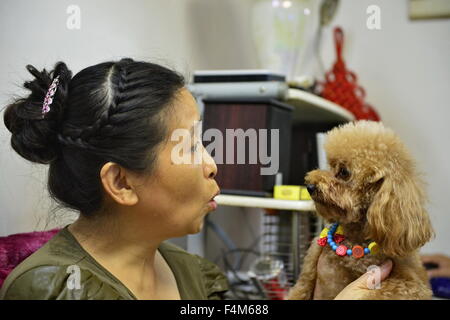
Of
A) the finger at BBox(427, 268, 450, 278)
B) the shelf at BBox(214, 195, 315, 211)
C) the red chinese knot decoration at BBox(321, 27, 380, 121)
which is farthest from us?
the red chinese knot decoration at BBox(321, 27, 380, 121)

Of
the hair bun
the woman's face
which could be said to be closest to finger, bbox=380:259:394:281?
the woman's face

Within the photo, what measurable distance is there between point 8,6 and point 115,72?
18cm

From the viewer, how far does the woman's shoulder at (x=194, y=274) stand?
3.17 ft

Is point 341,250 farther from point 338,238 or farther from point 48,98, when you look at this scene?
point 48,98

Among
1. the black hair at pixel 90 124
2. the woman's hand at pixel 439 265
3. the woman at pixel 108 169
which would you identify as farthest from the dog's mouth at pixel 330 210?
the woman's hand at pixel 439 265

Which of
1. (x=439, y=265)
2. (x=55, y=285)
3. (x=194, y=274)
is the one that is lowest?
(x=439, y=265)

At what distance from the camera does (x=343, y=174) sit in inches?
38.0

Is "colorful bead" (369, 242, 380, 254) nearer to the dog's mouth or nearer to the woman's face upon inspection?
the dog's mouth

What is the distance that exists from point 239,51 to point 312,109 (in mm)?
519

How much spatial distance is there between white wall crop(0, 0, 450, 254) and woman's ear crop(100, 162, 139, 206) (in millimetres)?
113

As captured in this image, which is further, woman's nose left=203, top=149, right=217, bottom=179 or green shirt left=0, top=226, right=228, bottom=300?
woman's nose left=203, top=149, right=217, bottom=179

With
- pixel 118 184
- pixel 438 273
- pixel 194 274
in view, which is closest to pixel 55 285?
pixel 118 184

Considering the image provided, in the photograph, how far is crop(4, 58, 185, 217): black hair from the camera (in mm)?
688

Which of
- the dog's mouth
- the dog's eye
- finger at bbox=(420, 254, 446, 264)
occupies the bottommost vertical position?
A: finger at bbox=(420, 254, 446, 264)
